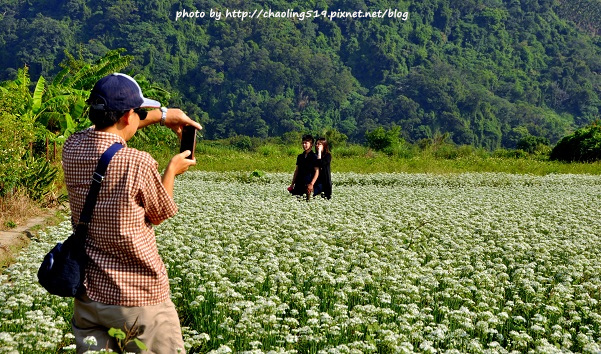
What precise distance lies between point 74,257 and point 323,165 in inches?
386

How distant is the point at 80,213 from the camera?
11.7ft

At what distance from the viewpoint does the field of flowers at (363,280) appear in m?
5.43

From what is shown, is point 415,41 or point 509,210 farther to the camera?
point 415,41

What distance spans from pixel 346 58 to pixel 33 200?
139200 mm

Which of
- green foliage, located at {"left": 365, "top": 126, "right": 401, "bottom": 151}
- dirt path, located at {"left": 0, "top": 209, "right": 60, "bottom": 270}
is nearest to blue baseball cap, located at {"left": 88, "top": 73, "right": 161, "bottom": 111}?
dirt path, located at {"left": 0, "top": 209, "right": 60, "bottom": 270}

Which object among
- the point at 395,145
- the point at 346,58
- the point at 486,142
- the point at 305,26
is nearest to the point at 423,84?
the point at 486,142

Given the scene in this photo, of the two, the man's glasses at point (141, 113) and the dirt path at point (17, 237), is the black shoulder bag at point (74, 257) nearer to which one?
the man's glasses at point (141, 113)

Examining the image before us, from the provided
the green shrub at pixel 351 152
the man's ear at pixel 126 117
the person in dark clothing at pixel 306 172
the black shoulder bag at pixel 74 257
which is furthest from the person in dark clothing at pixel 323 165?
the green shrub at pixel 351 152

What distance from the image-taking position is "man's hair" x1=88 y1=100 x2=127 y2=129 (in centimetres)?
354

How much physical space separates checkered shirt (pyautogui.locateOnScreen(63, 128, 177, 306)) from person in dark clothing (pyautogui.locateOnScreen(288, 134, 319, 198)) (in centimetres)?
905

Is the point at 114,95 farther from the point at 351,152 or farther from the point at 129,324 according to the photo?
the point at 351,152

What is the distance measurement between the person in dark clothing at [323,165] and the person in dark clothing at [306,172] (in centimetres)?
12

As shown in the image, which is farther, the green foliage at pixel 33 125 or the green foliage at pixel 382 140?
the green foliage at pixel 382 140

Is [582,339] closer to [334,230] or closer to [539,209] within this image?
[334,230]
